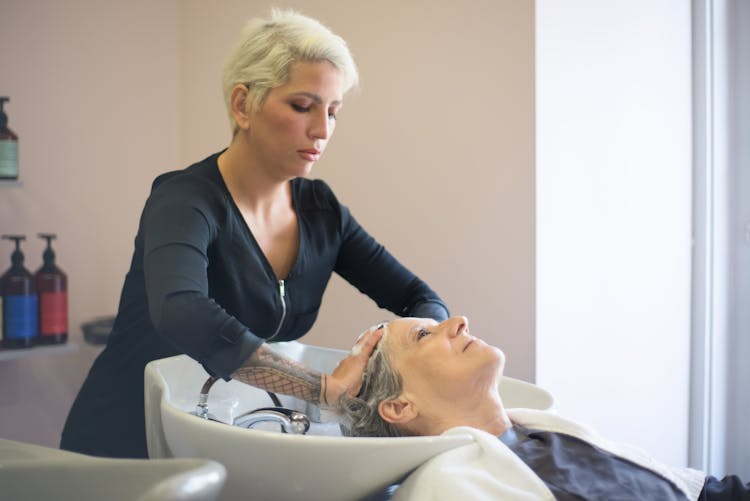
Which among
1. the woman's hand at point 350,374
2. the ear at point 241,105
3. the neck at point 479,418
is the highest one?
the ear at point 241,105

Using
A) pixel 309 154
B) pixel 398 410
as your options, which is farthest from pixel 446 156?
pixel 398 410

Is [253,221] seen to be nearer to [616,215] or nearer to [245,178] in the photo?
[245,178]

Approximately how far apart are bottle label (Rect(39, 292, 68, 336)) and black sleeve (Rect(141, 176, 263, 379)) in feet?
3.62

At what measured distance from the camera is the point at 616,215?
7.29 ft

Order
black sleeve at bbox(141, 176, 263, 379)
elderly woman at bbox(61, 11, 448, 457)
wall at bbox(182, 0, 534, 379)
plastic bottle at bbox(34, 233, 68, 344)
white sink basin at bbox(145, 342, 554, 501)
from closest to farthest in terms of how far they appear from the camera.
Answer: white sink basin at bbox(145, 342, 554, 501) < black sleeve at bbox(141, 176, 263, 379) < elderly woman at bbox(61, 11, 448, 457) < wall at bbox(182, 0, 534, 379) < plastic bottle at bbox(34, 233, 68, 344)

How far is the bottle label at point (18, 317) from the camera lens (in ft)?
6.41

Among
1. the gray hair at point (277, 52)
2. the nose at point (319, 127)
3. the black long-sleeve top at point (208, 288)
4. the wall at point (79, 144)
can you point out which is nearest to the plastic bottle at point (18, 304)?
the wall at point (79, 144)

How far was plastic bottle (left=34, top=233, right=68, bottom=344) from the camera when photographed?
2035 mm

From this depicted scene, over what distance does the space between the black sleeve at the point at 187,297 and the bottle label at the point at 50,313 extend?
1104mm

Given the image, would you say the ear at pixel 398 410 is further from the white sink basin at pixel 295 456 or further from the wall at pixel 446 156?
the wall at pixel 446 156

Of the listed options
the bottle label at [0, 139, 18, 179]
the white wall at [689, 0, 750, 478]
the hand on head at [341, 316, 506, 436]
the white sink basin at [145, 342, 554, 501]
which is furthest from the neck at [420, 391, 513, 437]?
the white wall at [689, 0, 750, 478]

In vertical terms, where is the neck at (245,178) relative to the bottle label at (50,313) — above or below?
above

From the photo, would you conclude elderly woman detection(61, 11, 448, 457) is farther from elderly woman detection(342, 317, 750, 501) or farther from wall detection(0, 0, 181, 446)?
wall detection(0, 0, 181, 446)

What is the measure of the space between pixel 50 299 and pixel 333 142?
3.15 feet
